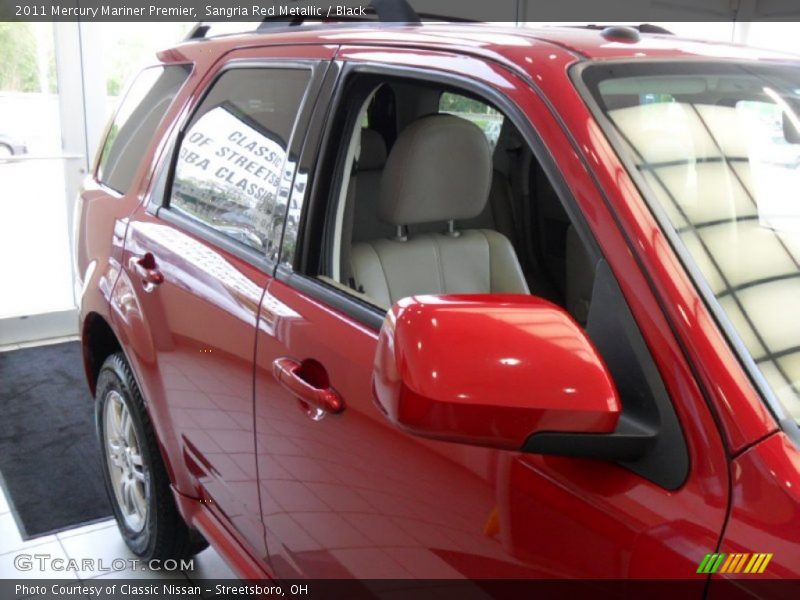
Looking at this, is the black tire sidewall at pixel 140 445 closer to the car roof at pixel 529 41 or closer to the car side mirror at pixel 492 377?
the car roof at pixel 529 41

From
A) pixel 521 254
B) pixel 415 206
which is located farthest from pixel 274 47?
pixel 521 254

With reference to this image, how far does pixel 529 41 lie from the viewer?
1301 mm

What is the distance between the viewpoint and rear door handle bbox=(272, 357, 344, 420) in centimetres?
138

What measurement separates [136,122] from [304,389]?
143cm

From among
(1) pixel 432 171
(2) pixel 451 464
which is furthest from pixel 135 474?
(2) pixel 451 464

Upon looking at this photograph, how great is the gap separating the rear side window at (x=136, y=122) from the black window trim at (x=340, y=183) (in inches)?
34.8

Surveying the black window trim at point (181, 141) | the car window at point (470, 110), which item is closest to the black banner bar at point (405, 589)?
the black window trim at point (181, 141)

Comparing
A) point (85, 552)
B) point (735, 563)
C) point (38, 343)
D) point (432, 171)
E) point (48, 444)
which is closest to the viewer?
point (735, 563)

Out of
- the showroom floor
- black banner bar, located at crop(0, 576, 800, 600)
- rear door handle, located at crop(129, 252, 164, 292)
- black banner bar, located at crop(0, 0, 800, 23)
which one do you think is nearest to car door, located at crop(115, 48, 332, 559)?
rear door handle, located at crop(129, 252, 164, 292)

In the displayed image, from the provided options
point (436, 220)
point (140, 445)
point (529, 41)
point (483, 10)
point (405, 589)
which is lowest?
point (140, 445)

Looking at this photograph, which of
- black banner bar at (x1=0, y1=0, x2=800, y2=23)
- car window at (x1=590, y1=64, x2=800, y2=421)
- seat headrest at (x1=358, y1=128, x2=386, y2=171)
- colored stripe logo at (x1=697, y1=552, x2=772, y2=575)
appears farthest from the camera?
black banner bar at (x1=0, y1=0, x2=800, y2=23)

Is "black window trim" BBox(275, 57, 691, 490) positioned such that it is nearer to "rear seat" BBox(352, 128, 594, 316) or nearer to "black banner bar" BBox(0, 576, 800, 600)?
"black banner bar" BBox(0, 576, 800, 600)

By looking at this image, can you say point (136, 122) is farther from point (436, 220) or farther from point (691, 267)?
point (691, 267)

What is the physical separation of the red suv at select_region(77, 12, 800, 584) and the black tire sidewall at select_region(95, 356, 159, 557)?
0.06 ft
